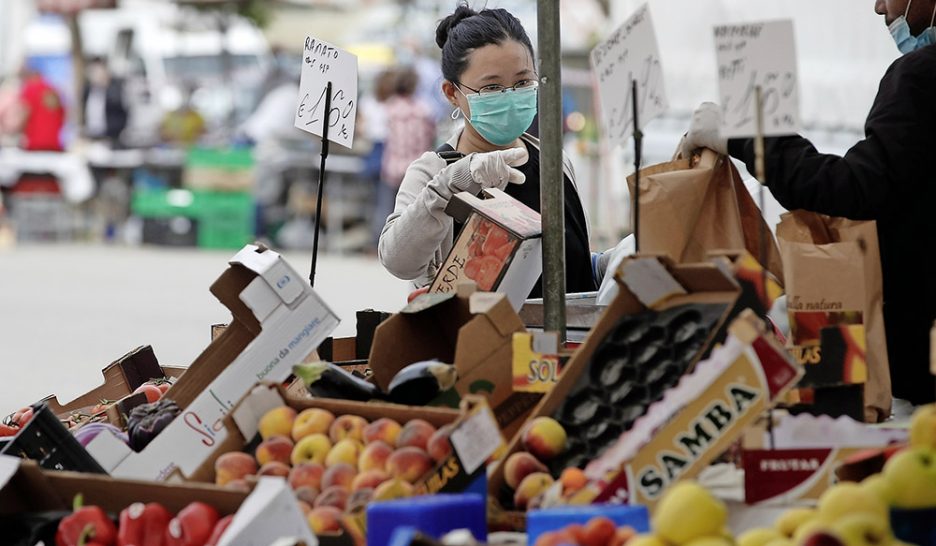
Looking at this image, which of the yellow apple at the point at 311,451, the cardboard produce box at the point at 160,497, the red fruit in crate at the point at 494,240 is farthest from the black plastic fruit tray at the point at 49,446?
the red fruit in crate at the point at 494,240

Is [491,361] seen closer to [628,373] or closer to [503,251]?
[628,373]

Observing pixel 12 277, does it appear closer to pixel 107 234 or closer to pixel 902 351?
pixel 107 234

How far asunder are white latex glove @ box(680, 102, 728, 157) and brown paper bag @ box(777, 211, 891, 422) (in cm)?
21

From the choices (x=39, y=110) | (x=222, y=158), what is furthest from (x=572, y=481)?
(x=39, y=110)

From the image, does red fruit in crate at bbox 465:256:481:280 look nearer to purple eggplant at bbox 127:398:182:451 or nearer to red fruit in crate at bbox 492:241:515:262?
red fruit in crate at bbox 492:241:515:262

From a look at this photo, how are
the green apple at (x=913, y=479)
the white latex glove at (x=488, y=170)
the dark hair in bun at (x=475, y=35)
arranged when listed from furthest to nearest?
the dark hair in bun at (x=475, y=35)
the white latex glove at (x=488, y=170)
the green apple at (x=913, y=479)

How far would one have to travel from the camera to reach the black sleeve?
114 inches

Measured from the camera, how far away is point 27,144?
674 inches

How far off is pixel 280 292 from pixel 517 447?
631 mm

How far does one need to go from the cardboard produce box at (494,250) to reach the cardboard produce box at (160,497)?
3.15 feet

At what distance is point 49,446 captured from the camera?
2.76 m

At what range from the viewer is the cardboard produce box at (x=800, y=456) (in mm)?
2342

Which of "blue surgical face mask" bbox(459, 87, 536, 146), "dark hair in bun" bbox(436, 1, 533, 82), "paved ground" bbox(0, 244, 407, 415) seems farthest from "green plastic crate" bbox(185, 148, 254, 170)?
"blue surgical face mask" bbox(459, 87, 536, 146)

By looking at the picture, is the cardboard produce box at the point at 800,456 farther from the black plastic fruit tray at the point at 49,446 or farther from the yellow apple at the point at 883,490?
the black plastic fruit tray at the point at 49,446
